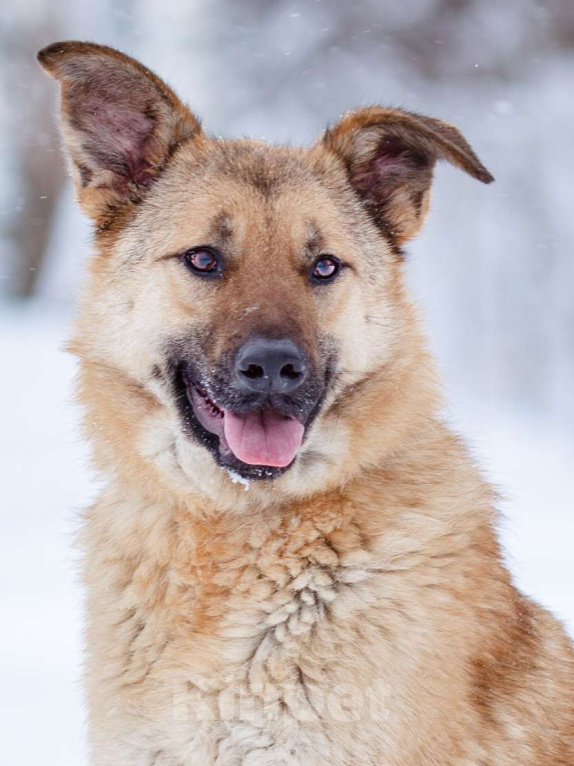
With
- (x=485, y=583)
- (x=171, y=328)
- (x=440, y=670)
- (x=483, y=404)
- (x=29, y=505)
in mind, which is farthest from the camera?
(x=483, y=404)

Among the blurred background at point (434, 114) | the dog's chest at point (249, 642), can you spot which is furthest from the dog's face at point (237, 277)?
the blurred background at point (434, 114)

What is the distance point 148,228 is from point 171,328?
426 millimetres

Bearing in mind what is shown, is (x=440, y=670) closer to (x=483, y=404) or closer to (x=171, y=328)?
(x=171, y=328)

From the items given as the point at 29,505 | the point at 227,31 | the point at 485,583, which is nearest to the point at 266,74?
the point at 227,31

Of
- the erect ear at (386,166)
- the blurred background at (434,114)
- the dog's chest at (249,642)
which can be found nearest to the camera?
the dog's chest at (249,642)

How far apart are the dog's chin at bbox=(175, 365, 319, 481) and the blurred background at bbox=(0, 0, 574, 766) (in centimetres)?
704

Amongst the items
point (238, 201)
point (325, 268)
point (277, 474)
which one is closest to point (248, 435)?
point (277, 474)

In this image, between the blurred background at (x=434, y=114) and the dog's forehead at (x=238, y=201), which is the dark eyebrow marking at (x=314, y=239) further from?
the blurred background at (x=434, y=114)

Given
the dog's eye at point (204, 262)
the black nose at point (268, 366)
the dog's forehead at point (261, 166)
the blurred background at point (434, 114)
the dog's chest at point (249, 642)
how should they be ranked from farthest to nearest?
1. the blurred background at point (434, 114)
2. the dog's forehead at point (261, 166)
3. the dog's eye at point (204, 262)
4. the black nose at point (268, 366)
5. the dog's chest at point (249, 642)

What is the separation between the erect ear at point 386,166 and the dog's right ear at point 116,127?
1.86ft

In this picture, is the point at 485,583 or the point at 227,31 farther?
the point at 227,31

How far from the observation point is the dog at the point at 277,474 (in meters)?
3.05

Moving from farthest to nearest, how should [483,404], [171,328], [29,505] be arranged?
[483,404] → [29,505] → [171,328]

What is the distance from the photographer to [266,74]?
14.2 metres
